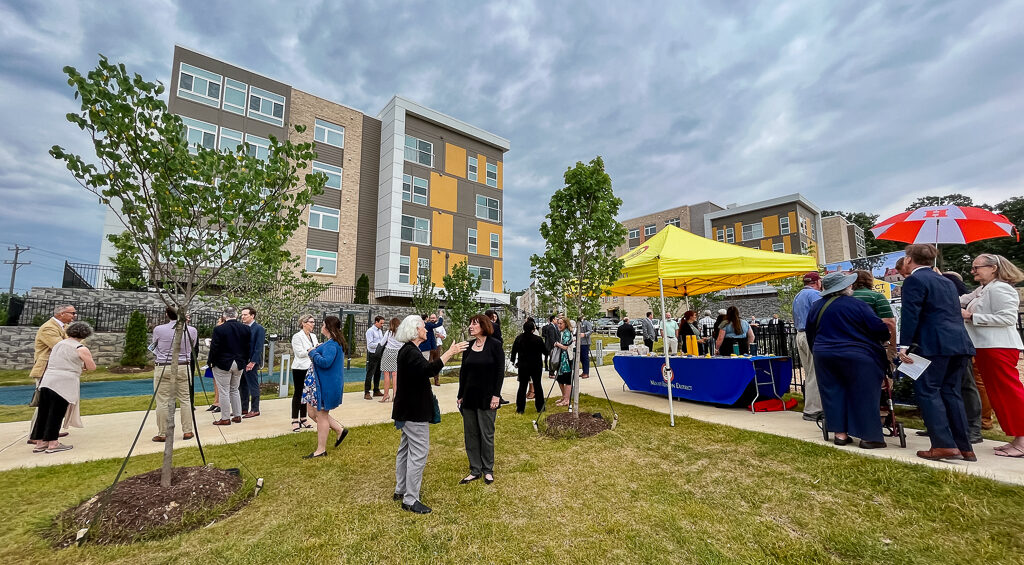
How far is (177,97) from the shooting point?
2141 cm

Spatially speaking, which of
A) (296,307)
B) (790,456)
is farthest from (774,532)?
(296,307)

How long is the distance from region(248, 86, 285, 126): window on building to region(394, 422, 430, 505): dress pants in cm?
2658

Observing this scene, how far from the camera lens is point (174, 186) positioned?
12.7 feet

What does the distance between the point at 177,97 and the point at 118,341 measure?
43.1 feet

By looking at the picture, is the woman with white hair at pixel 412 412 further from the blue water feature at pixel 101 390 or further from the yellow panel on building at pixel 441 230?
the yellow panel on building at pixel 441 230

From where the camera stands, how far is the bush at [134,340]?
1552 centimetres

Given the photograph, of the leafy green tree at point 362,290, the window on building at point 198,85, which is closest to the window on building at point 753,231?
the leafy green tree at point 362,290

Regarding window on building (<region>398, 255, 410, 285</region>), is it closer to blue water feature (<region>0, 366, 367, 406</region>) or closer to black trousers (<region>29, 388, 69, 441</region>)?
blue water feature (<region>0, 366, 367, 406</region>)

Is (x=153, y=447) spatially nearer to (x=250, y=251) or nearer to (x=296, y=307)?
(x=250, y=251)

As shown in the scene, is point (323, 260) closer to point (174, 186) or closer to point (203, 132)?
point (203, 132)

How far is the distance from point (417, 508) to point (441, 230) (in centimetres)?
2571

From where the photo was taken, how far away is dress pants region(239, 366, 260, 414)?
24.6ft

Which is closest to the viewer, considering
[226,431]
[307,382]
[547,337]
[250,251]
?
[250,251]

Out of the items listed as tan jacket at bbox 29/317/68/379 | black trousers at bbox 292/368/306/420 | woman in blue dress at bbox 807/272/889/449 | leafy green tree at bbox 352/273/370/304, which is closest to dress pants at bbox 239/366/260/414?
black trousers at bbox 292/368/306/420
